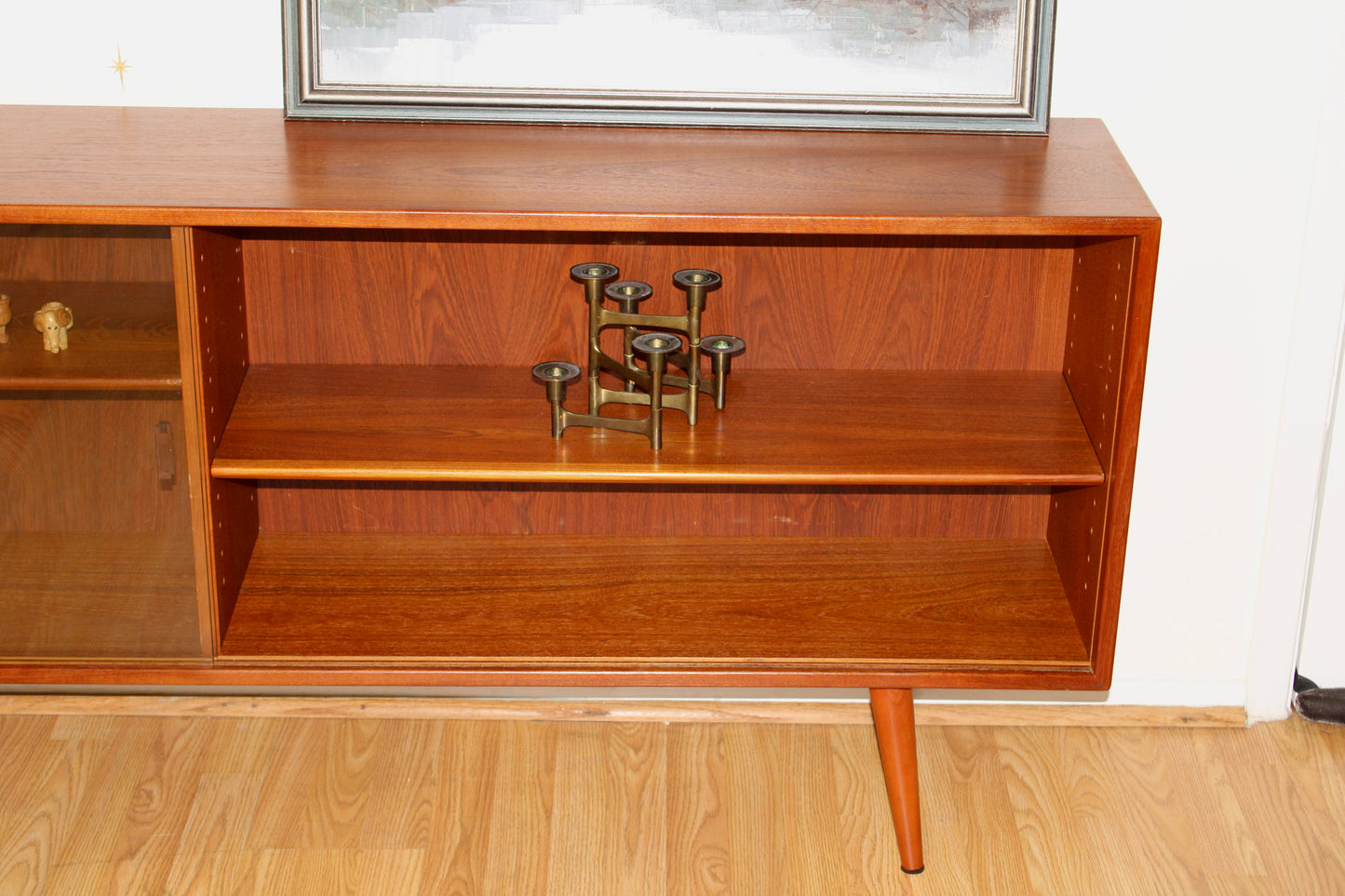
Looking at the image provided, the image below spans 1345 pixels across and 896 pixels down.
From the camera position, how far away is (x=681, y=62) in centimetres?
179

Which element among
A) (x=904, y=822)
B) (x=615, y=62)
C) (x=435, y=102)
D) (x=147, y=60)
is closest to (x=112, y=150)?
(x=147, y=60)

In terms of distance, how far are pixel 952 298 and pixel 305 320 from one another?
0.86m

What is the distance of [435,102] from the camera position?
1787 mm

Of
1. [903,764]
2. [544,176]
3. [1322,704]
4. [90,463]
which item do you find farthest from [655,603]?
[1322,704]

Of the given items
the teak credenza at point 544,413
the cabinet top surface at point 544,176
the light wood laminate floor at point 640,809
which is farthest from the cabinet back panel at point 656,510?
the cabinet top surface at point 544,176

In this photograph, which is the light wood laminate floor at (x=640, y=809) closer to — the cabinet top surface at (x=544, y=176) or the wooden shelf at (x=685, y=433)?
the wooden shelf at (x=685, y=433)

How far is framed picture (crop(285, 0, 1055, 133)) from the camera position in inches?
69.9

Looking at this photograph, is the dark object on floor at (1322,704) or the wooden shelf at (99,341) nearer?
the wooden shelf at (99,341)

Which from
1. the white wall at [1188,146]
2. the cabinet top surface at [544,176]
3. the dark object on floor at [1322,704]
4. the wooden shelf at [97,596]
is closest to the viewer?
the cabinet top surface at [544,176]

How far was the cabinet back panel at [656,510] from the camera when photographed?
2.02 metres

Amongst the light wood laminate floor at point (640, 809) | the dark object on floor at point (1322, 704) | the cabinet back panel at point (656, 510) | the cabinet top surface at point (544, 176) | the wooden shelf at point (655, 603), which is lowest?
the light wood laminate floor at point (640, 809)

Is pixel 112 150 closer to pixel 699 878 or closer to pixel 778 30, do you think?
pixel 778 30

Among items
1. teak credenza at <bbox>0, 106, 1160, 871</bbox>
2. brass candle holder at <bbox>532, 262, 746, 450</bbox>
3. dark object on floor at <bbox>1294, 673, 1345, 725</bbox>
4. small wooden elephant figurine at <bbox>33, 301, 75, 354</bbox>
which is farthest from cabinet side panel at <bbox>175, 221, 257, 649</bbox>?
dark object on floor at <bbox>1294, 673, 1345, 725</bbox>

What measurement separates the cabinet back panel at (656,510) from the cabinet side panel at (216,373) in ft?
0.53
